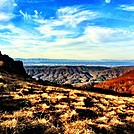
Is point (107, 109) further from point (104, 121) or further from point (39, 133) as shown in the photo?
point (39, 133)

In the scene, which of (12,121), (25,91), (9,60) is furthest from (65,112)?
(9,60)

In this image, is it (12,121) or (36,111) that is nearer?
(12,121)

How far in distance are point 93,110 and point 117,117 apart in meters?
1.97

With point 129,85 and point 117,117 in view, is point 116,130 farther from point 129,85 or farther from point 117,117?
point 129,85

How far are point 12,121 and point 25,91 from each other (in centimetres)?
1083

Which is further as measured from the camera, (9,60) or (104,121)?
(9,60)

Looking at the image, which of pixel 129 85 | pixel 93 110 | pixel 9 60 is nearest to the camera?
pixel 93 110

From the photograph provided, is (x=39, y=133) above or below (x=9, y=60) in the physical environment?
below

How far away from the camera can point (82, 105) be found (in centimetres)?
2273

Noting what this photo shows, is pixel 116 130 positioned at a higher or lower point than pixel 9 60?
lower

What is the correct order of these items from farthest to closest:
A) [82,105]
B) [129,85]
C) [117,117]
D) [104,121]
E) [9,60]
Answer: [129,85] → [9,60] → [82,105] → [117,117] → [104,121]

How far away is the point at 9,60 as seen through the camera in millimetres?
52000

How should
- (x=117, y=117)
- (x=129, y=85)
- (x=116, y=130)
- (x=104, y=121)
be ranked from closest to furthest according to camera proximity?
(x=116, y=130) → (x=104, y=121) → (x=117, y=117) → (x=129, y=85)

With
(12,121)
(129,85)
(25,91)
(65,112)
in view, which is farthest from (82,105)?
(129,85)
